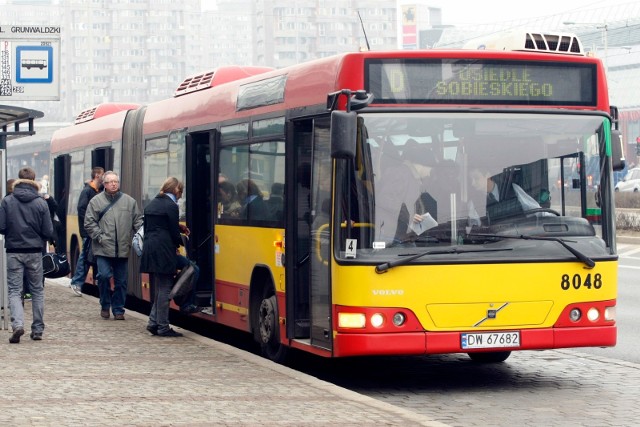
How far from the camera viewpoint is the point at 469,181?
34.2 feet

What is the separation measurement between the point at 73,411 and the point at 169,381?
1.71m

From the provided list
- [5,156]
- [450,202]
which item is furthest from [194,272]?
[450,202]

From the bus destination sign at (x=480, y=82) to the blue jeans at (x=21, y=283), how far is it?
15.3 feet

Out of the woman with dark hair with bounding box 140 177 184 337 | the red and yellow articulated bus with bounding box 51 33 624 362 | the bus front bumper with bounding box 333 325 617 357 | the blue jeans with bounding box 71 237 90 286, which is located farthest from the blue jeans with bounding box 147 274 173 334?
the blue jeans with bounding box 71 237 90 286

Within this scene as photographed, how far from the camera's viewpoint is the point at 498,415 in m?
9.52

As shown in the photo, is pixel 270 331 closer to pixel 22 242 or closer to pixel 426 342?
pixel 426 342

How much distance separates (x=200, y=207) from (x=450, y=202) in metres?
5.14

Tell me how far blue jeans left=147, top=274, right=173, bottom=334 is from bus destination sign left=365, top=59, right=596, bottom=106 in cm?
474

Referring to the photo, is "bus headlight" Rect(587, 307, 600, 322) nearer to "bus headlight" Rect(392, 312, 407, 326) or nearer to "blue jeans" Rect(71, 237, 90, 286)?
"bus headlight" Rect(392, 312, 407, 326)

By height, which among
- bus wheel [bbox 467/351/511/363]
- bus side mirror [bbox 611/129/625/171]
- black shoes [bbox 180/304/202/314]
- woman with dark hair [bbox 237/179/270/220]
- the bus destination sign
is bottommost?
bus wheel [bbox 467/351/511/363]

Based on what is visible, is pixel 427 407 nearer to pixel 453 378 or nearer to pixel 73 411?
pixel 453 378

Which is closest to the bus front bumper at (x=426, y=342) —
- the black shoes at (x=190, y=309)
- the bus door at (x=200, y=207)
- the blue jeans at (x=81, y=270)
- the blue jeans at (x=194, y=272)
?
the blue jeans at (x=194, y=272)

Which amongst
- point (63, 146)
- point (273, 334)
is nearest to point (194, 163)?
point (273, 334)

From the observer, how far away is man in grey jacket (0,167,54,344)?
13.3 m
